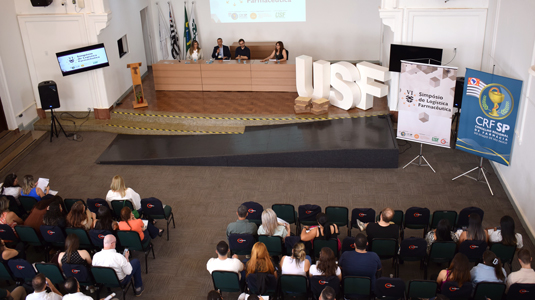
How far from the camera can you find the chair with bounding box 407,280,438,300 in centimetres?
505

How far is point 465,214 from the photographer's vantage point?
6.41m

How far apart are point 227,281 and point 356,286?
1523mm

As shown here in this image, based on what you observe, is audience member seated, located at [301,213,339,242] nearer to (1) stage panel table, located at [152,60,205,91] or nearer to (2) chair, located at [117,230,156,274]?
(2) chair, located at [117,230,156,274]

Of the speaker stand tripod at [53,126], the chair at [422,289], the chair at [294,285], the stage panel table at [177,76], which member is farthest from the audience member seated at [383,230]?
the speaker stand tripod at [53,126]

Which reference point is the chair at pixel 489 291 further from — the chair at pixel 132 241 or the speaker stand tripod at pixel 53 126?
the speaker stand tripod at pixel 53 126

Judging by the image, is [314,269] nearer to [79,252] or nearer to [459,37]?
[79,252]

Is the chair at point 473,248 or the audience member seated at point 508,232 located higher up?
the audience member seated at point 508,232

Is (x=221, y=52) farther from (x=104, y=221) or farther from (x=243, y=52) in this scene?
(x=104, y=221)

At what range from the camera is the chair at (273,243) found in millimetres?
5957

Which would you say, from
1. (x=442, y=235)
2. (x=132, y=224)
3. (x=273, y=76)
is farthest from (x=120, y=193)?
(x=273, y=76)

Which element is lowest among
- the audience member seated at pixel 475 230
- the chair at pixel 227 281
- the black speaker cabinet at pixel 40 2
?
the chair at pixel 227 281

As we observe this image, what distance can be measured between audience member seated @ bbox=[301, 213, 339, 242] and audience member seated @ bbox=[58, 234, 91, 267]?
2.75m

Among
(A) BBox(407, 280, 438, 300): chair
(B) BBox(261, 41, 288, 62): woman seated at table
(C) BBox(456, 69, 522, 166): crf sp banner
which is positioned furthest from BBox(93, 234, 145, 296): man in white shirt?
(B) BBox(261, 41, 288, 62): woman seated at table

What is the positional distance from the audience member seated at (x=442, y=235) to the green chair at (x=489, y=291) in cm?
92
